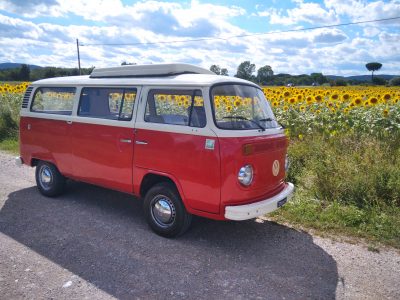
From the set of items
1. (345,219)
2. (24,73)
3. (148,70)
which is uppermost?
(24,73)

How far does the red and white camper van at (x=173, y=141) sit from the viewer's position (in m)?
4.16

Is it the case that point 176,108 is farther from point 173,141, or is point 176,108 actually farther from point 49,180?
point 49,180

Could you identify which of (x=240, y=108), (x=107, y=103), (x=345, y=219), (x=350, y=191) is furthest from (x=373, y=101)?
(x=107, y=103)

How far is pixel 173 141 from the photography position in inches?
174

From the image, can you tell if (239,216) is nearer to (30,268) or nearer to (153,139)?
(153,139)

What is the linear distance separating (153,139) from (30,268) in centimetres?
203

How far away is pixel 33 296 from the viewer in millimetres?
3463

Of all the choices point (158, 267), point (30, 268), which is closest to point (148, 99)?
point (158, 267)

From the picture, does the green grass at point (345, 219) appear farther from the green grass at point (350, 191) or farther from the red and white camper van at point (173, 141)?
the red and white camper van at point (173, 141)

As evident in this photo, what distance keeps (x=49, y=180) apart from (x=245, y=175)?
12.7 feet

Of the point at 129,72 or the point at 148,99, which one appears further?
the point at 129,72

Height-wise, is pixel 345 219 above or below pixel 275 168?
below

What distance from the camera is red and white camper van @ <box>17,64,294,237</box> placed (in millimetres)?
4160

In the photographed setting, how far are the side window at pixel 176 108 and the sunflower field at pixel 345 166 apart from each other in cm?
78
